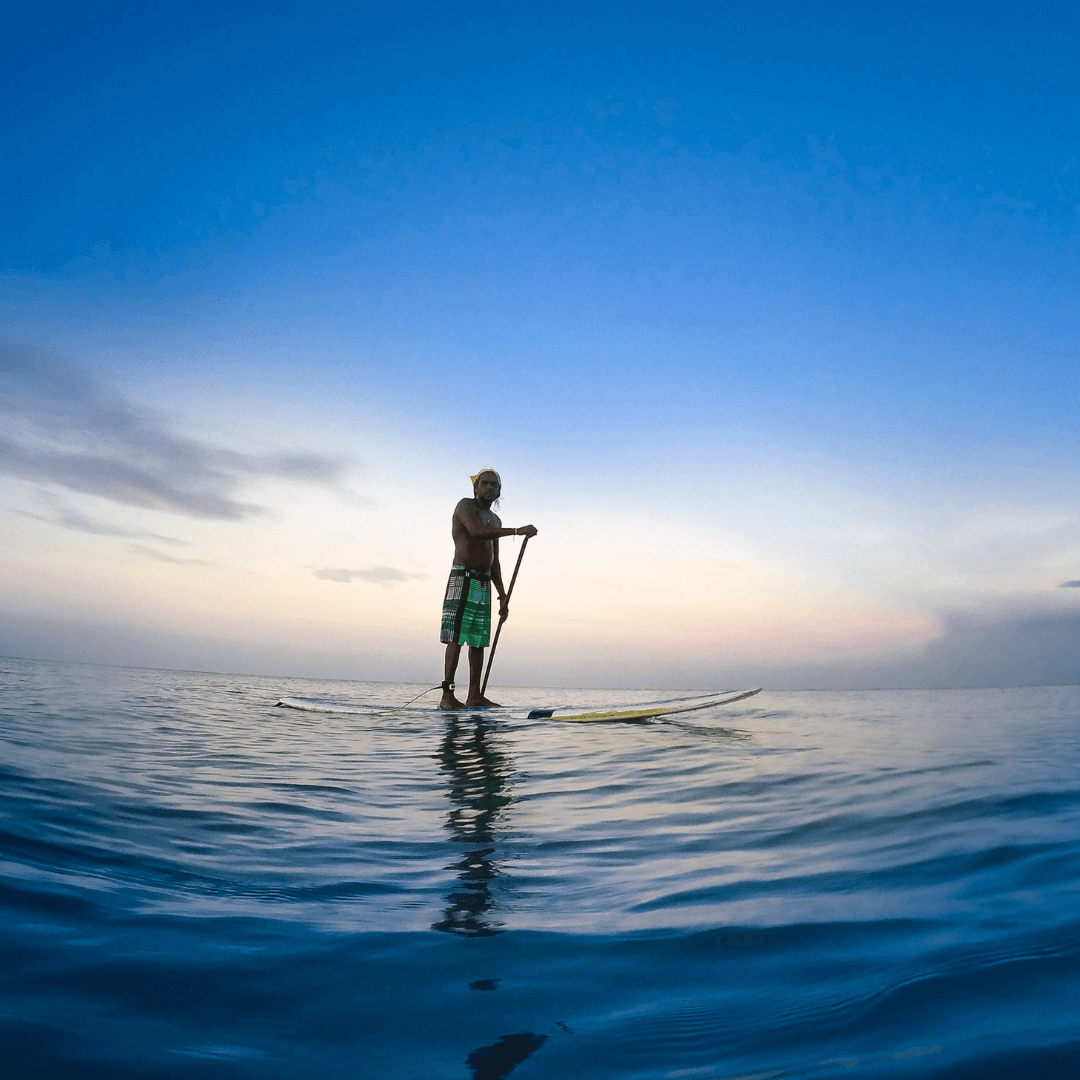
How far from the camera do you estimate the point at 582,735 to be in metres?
8.03

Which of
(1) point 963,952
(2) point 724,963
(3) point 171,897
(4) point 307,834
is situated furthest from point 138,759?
(1) point 963,952

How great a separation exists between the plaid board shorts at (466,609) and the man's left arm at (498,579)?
0.30 metres

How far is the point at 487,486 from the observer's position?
10.7 meters

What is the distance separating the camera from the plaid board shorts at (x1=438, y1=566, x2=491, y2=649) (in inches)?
408

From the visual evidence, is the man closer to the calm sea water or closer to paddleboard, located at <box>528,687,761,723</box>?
paddleboard, located at <box>528,687,761,723</box>

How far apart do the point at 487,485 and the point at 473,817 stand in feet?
24.0

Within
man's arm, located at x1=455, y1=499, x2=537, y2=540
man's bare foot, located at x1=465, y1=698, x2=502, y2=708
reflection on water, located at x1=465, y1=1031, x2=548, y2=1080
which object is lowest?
man's bare foot, located at x1=465, y1=698, x2=502, y2=708

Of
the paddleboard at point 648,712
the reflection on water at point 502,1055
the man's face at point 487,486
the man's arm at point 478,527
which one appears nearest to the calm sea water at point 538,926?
the reflection on water at point 502,1055

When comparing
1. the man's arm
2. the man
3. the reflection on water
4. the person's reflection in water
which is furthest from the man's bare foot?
the reflection on water

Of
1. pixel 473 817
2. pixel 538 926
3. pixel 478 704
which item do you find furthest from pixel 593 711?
pixel 538 926

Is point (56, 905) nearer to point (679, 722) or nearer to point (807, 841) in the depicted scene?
point (807, 841)

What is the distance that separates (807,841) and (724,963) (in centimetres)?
143

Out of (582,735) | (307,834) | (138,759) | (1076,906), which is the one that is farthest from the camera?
(582,735)

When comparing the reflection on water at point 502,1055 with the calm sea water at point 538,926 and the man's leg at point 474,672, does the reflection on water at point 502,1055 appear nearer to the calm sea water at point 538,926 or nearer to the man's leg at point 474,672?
the calm sea water at point 538,926
